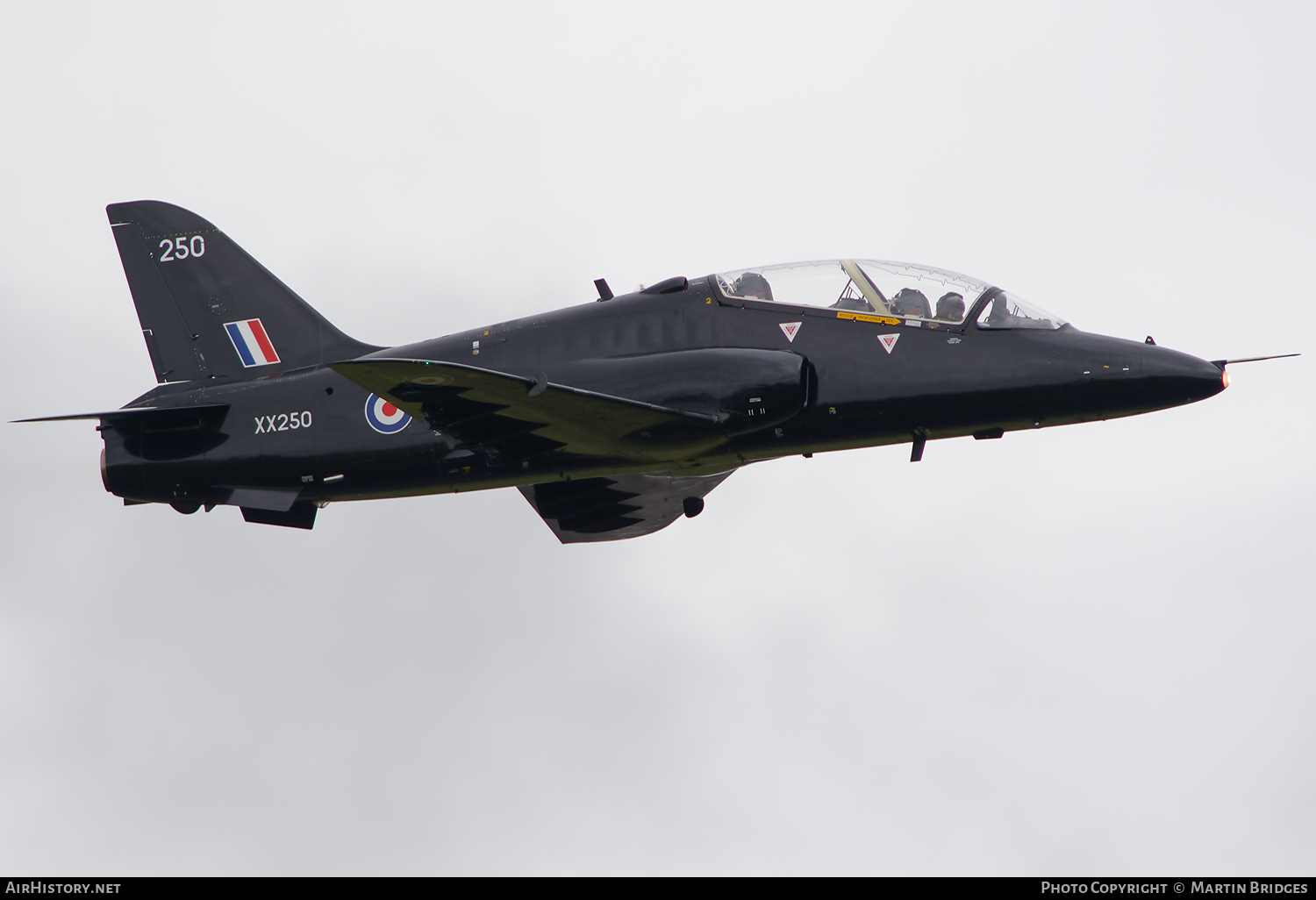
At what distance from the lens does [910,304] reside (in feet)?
67.5

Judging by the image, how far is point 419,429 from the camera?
21734 millimetres

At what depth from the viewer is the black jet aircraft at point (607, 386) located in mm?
19766

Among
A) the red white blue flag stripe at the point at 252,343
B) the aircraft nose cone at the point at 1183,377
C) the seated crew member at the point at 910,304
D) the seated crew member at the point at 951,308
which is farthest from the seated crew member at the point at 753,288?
the red white blue flag stripe at the point at 252,343

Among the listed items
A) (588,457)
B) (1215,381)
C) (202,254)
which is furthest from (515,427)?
(1215,381)

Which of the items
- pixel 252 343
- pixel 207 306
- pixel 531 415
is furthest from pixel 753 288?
pixel 207 306

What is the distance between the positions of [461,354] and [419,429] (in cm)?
140

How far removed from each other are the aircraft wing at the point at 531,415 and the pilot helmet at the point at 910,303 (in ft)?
10.9

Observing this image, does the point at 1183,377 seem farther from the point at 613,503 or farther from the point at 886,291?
the point at 613,503

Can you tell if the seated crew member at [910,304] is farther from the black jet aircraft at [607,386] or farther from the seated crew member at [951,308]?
the seated crew member at [951,308]

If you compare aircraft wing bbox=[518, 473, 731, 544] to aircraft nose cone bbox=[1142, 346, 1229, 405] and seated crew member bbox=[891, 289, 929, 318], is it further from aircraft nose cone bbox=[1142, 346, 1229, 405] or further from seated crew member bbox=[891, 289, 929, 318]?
aircraft nose cone bbox=[1142, 346, 1229, 405]

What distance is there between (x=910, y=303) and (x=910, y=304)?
0.02 m

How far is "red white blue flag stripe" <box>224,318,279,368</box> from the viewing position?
23609mm

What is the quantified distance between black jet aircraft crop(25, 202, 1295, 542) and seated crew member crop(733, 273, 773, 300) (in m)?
0.03

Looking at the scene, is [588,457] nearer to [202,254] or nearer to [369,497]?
[369,497]
